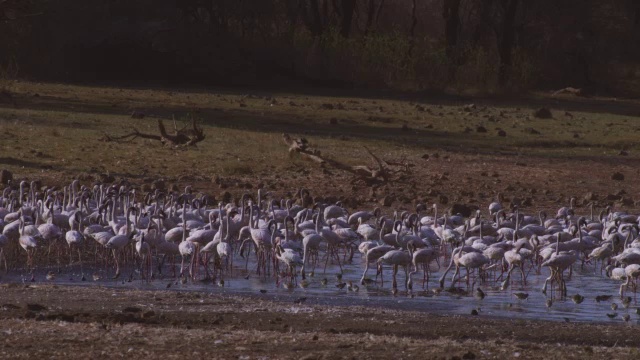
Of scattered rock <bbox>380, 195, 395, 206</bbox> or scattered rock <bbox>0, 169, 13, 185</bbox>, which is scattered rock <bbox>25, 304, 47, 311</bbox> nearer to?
scattered rock <bbox>0, 169, 13, 185</bbox>

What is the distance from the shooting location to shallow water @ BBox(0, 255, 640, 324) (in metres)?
12.2

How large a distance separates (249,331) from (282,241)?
438cm

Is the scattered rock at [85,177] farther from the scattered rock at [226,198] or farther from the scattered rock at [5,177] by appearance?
the scattered rock at [226,198]

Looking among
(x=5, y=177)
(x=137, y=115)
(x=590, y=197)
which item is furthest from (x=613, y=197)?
(x=137, y=115)

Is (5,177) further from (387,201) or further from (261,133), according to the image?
(261,133)

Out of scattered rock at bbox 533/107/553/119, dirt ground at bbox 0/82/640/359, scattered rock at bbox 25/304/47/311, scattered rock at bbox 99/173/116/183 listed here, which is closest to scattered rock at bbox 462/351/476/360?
dirt ground at bbox 0/82/640/359

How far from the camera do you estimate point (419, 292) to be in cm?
1348

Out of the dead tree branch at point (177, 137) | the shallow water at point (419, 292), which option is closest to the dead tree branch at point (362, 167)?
the dead tree branch at point (177, 137)

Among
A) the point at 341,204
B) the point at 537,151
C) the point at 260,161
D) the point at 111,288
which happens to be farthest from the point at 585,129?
the point at 111,288

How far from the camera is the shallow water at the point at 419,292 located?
12234 millimetres

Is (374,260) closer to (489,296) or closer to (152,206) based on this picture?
(489,296)

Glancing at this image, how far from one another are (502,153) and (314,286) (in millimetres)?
11314

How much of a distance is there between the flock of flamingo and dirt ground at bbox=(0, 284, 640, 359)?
1.75 meters

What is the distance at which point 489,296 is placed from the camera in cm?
1329
